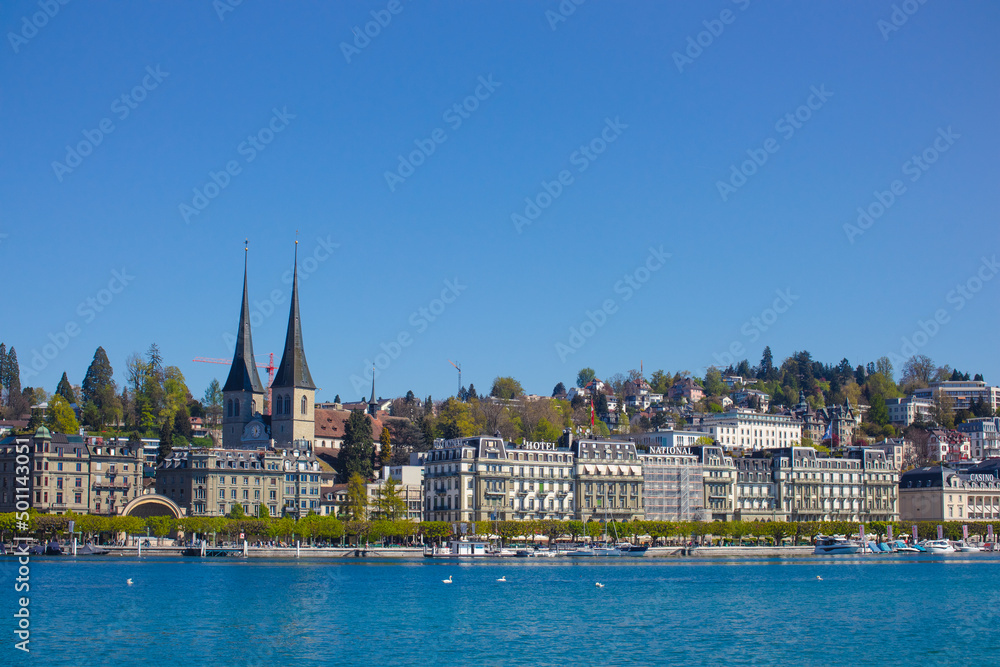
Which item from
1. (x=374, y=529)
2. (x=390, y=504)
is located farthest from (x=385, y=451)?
(x=374, y=529)

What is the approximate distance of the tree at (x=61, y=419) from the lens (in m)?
134

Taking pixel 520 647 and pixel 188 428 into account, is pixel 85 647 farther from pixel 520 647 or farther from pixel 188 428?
pixel 188 428

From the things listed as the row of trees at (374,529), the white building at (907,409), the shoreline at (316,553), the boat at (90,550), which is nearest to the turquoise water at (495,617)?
the boat at (90,550)

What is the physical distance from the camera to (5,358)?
556 feet

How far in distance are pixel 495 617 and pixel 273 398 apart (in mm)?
78185

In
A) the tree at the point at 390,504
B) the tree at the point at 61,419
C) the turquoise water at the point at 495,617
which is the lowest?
the turquoise water at the point at 495,617

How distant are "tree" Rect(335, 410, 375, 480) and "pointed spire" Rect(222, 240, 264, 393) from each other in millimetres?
14871

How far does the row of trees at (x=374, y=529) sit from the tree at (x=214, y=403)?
73764 millimetres

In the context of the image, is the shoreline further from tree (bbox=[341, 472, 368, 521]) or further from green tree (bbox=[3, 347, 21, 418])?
green tree (bbox=[3, 347, 21, 418])

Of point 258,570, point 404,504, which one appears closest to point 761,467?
point 404,504

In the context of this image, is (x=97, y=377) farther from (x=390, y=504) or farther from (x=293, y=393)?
(x=390, y=504)

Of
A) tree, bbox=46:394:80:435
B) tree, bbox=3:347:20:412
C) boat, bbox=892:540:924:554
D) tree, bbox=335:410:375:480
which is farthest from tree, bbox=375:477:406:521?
tree, bbox=3:347:20:412

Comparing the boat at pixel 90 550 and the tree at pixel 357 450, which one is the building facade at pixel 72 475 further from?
the tree at pixel 357 450

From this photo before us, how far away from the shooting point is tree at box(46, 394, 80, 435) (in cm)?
13350
